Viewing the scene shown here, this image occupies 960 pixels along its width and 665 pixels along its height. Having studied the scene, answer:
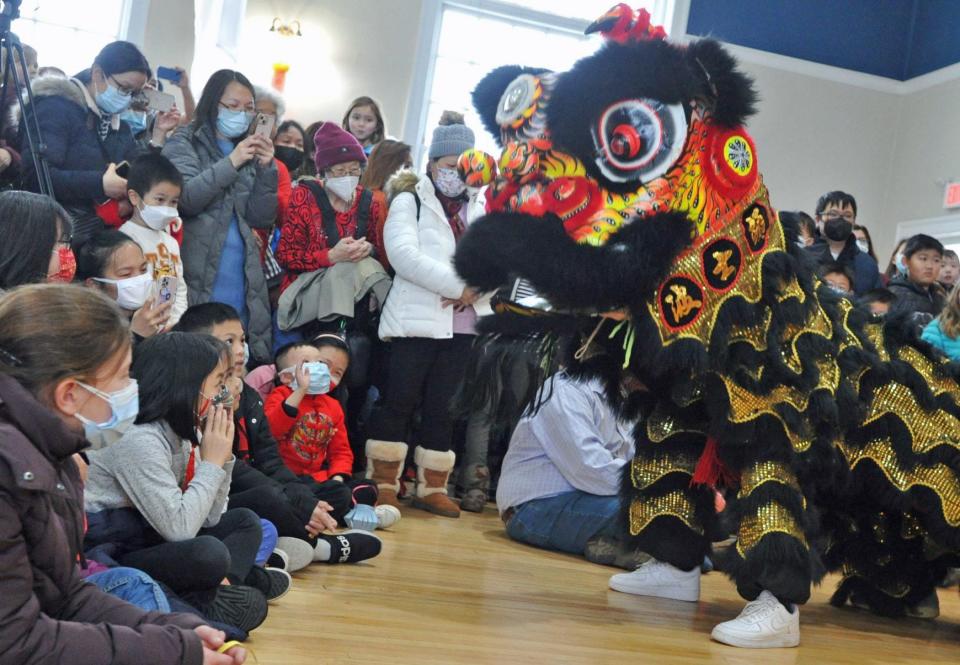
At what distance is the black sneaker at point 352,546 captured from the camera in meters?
3.44

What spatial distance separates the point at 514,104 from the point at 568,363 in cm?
70

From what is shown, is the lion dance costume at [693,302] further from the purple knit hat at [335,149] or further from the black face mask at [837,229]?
the black face mask at [837,229]

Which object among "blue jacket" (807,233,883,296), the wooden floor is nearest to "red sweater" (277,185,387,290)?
the wooden floor

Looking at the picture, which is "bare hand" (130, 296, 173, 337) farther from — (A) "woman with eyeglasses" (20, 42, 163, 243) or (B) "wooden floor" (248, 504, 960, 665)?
(B) "wooden floor" (248, 504, 960, 665)

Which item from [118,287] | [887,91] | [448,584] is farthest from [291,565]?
[887,91]

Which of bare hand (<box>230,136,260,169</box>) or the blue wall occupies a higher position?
the blue wall

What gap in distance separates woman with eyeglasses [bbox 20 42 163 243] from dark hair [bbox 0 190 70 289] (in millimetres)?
1188

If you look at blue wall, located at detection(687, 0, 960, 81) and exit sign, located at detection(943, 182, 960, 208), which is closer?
exit sign, located at detection(943, 182, 960, 208)

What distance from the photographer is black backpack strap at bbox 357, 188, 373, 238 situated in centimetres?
497

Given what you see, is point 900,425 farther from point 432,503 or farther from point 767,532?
point 432,503

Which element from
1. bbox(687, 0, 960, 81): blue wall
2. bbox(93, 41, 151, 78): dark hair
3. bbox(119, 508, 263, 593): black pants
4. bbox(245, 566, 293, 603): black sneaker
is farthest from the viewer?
bbox(687, 0, 960, 81): blue wall

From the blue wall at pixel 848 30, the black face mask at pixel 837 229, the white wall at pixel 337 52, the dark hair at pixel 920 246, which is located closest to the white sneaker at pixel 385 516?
the black face mask at pixel 837 229

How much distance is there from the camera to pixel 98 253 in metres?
3.36

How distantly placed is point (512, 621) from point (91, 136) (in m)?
2.23
